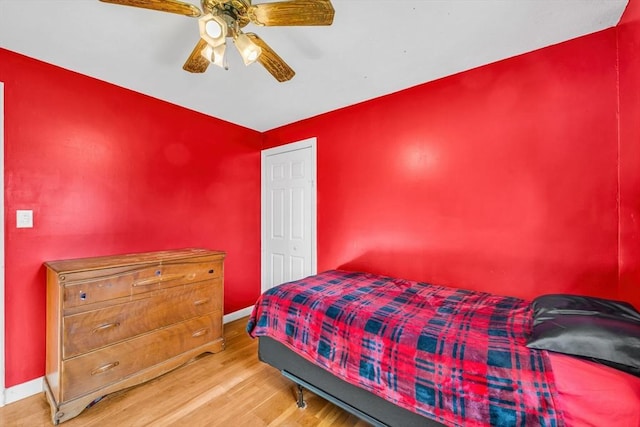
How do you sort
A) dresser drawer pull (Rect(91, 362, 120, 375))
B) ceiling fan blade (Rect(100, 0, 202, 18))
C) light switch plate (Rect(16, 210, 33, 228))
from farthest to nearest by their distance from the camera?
light switch plate (Rect(16, 210, 33, 228)), dresser drawer pull (Rect(91, 362, 120, 375)), ceiling fan blade (Rect(100, 0, 202, 18))

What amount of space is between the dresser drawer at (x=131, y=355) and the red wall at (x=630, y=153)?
2.97 meters

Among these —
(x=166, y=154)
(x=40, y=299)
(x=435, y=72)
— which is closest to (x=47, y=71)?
(x=166, y=154)

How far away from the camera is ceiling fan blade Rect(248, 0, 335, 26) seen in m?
1.14

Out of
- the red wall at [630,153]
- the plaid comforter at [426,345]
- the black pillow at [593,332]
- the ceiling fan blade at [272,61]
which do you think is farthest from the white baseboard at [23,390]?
the red wall at [630,153]

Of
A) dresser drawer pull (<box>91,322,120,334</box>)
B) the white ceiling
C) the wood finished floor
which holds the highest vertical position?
the white ceiling

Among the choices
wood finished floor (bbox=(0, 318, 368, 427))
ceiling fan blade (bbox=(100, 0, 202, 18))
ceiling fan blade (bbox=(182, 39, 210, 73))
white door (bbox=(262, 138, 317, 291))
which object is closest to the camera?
ceiling fan blade (bbox=(100, 0, 202, 18))

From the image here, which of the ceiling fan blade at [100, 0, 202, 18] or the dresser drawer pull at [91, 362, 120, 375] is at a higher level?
the ceiling fan blade at [100, 0, 202, 18]

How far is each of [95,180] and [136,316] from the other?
121cm

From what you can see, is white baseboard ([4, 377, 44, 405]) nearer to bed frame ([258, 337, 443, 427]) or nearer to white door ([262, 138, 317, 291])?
bed frame ([258, 337, 443, 427])

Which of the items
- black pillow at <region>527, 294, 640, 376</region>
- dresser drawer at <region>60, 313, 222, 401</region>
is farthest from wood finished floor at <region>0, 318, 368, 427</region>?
black pillow at <region>527, 294, 640, 376</region>

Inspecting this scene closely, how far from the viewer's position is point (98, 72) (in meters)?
2.11

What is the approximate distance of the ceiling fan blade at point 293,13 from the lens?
45.0 inches

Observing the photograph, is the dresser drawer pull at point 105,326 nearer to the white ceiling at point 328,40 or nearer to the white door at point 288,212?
the white door at point 288,212

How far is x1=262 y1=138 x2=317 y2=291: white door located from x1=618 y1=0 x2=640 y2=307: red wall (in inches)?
95.2
